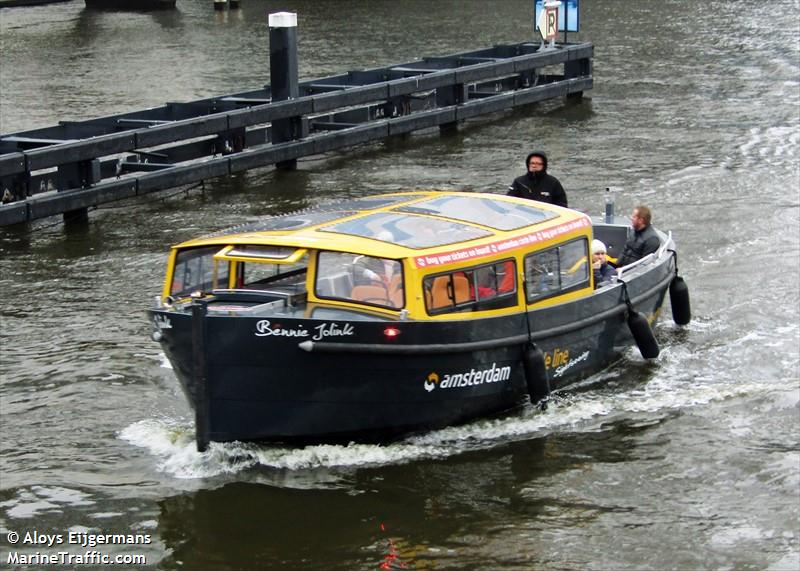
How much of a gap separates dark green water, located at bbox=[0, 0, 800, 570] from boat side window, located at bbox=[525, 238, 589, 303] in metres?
1.16

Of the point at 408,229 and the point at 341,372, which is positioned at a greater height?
the point at 408,229

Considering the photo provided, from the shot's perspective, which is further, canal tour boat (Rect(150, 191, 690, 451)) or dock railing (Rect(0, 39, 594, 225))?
dock railing (Rect(0, 39, 594, 225))

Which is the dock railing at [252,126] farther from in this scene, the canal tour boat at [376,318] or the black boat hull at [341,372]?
the black boat hull at [341,372]

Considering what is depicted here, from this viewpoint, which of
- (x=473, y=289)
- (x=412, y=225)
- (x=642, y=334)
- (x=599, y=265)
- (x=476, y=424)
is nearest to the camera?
(x=473, y=289)

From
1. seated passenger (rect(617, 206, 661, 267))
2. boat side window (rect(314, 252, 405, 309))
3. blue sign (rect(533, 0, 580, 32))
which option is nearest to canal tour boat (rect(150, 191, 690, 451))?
boat side window (rect(314, 252, 405, 309))

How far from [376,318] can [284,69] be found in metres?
13.0

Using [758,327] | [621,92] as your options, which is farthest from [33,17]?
[758,327]

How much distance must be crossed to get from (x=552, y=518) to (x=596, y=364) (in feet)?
10.5

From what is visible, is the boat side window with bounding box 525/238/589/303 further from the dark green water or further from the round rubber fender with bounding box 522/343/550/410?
the dark green water

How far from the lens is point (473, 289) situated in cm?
1303

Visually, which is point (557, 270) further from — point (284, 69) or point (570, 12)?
point (570, 12)

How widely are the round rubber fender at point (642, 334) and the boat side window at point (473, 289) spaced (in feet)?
6.21

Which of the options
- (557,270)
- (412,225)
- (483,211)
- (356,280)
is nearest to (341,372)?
(356,280)

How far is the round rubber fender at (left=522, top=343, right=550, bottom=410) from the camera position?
13258 mm
